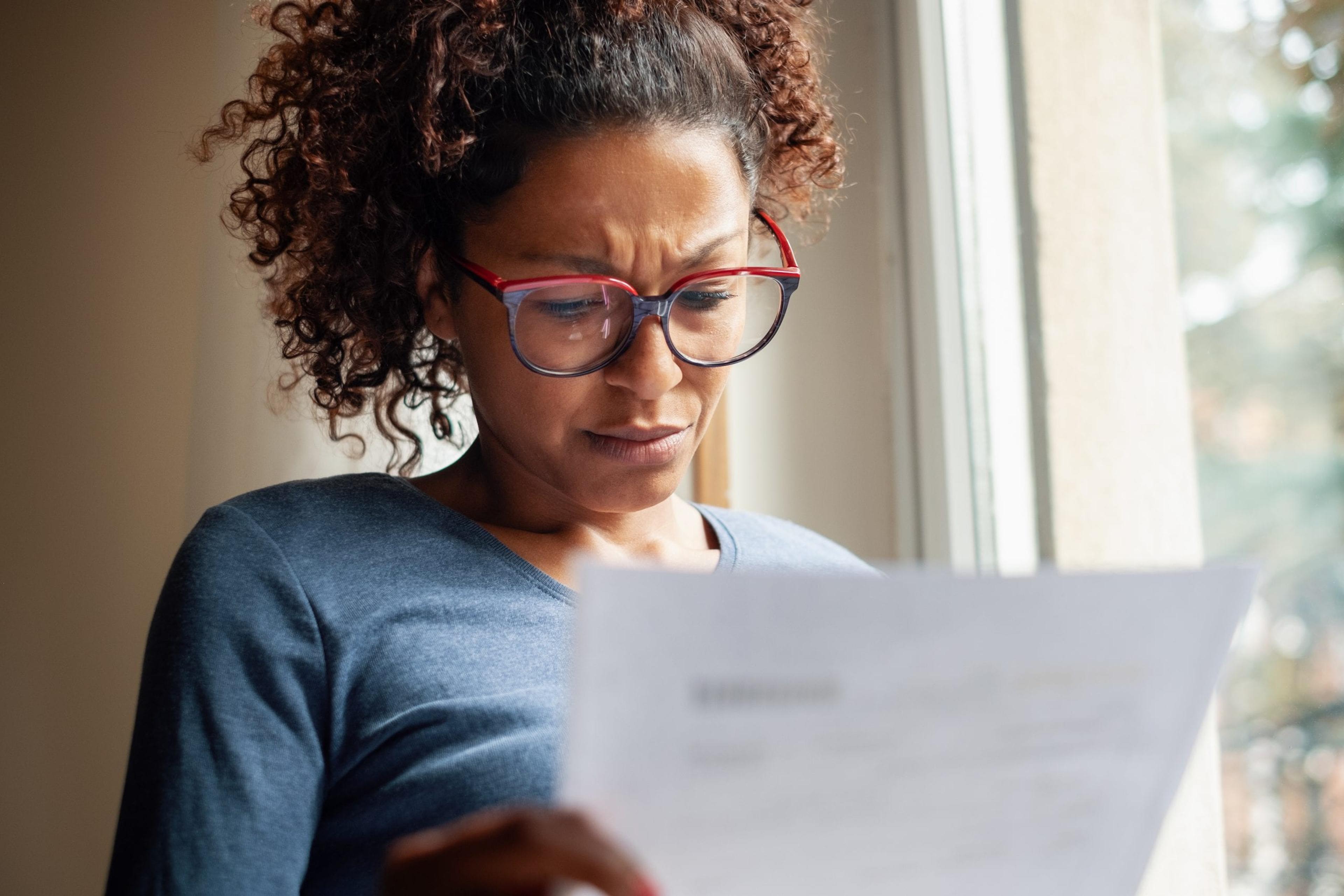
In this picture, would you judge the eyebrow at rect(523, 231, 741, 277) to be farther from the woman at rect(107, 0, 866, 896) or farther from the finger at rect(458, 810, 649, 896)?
the finger at rect(458, 810, 649, 896)

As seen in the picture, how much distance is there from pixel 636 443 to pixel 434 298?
0.77ft

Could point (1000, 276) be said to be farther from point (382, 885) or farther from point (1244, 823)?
point (382, 885)

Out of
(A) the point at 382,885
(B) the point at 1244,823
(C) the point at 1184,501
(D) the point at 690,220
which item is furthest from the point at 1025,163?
(A) the point at 382,885

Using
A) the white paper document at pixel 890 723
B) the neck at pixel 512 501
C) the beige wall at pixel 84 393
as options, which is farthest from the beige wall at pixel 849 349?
the white paper document at pixel 890 723

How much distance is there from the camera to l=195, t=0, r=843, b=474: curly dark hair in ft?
2.88

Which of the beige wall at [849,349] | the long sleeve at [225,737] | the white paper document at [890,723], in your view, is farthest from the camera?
the beige wall at [849,349]

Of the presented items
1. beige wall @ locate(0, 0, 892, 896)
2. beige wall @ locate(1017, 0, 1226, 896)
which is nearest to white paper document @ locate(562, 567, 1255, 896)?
beige wall @ locate(1017, 0, 1226, 896)

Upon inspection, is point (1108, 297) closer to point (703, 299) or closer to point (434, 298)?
point (703, 299)

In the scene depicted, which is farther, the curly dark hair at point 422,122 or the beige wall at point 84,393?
the beige wall at point 84,393

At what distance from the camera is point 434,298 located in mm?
955

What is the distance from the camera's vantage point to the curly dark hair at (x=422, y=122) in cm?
88

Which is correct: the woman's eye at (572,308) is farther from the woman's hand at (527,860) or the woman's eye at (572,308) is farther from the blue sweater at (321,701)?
the woman's hand at (527,860)

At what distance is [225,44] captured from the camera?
1224 millimetres

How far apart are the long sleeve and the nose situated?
0.29m
